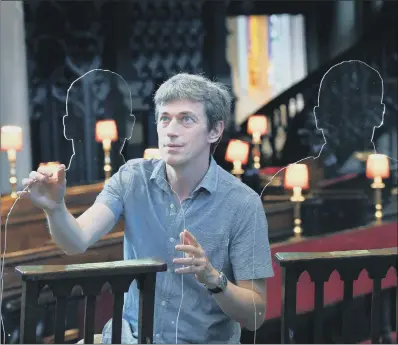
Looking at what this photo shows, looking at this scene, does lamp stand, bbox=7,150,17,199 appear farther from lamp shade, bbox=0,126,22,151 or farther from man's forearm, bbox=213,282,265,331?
man's forearm, bbox=213,282,265,331

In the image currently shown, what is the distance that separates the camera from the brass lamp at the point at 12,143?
1311 mm

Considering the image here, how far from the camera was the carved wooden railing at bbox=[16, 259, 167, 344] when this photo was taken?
102 centimetres

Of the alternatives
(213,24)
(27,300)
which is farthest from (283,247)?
(27,300)

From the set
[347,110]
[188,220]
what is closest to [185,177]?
[188,220]

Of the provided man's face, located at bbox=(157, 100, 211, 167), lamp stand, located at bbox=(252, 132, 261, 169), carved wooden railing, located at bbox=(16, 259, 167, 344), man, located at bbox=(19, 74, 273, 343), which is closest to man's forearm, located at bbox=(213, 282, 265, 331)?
man, located at bbox=(19, 74, 273, 343)

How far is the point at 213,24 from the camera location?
143 centimetres

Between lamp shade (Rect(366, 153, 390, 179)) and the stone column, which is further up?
the stone column

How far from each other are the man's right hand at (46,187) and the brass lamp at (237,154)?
0.43m

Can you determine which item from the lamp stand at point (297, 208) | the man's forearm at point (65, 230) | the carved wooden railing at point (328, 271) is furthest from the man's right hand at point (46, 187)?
the lamp stand at point (297, 208)

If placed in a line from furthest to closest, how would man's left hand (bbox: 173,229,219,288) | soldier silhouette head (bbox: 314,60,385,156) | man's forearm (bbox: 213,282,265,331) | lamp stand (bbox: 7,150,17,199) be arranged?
soldier silhouette head (bbox: 314,60,385,156)
lamp stand (bbox: 7,150,17,199)
man's forearm (bbox: 213,282,265,331)
man's left hand (bbox: 173,229,219,288)

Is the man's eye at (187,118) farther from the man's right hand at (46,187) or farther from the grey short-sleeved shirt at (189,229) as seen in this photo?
the man's right hand at (46,187)

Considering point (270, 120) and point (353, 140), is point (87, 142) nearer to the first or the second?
point (270, 120)

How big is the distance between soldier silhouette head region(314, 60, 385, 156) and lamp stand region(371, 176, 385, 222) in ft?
0.41

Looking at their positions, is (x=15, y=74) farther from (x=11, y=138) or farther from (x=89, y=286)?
(x=89, y=286)
